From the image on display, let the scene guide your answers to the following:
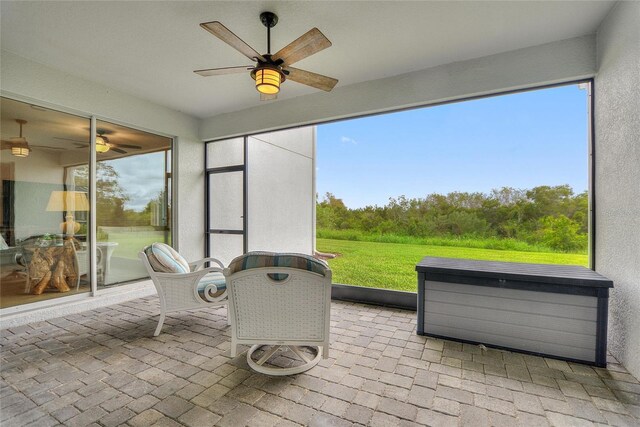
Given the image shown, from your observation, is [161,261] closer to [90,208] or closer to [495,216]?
[90,208]

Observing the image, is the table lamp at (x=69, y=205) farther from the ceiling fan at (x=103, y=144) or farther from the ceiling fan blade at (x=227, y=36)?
the ceiling fan blade at (x=227, y=36)

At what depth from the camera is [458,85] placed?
127 inches

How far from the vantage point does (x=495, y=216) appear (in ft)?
14.2

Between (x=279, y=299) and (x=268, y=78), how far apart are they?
179cm

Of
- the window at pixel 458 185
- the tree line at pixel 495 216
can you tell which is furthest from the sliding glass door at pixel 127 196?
the tree line at pixel 495 216

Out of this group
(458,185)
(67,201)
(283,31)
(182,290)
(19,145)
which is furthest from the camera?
(458,185)

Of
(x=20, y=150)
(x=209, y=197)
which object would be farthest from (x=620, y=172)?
(x=20, y=150)

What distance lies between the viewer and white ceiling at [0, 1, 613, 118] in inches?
93.4

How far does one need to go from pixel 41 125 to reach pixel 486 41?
17.0 ft

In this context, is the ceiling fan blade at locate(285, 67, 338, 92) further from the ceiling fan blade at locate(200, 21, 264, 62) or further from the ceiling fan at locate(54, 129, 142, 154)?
the ceiling fan at locate(54, 129, 142, 154)

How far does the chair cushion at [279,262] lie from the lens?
203 centimetres

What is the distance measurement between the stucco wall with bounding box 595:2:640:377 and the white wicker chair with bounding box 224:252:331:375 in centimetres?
236

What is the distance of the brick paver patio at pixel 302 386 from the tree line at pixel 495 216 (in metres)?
1.76

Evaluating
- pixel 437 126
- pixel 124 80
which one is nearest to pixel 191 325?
pixel 124 80
